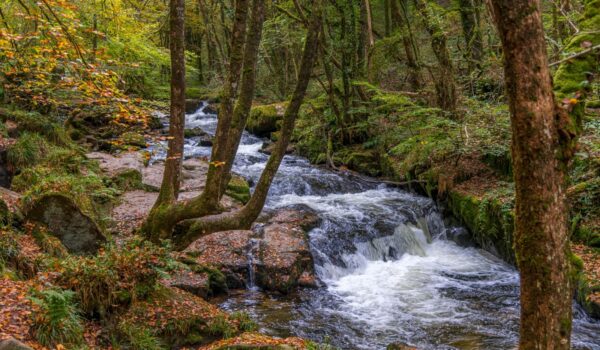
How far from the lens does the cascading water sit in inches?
284

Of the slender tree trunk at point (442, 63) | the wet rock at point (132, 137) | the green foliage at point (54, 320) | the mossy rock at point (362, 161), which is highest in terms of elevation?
the slender tree trunk at point (442, 63)

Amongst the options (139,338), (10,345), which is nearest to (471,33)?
(139,338)

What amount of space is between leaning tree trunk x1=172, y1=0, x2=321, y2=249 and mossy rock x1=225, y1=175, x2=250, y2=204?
129 inches

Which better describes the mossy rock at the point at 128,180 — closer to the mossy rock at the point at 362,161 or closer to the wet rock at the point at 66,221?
the wet rock at the point at 66,221

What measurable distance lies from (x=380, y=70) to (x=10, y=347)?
16.1m

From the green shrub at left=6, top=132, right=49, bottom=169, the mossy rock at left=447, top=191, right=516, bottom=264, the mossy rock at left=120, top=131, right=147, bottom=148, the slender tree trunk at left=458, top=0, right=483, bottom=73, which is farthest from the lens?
the slender tree trunk at left=458, top=0, right=483, bottom=73

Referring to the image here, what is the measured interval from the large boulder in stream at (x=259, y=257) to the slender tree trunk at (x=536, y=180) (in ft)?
19.3

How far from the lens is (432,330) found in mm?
7383

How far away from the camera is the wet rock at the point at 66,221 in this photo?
23.8 ft

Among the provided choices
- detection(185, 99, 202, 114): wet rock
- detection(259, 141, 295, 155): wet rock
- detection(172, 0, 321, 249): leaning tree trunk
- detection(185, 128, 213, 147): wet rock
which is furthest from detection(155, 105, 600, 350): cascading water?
detection(185, 99, 202, 114): wet rock

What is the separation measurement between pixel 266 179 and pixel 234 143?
2.97 ft

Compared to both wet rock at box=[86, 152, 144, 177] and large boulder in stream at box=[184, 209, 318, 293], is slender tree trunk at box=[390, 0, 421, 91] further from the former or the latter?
wet rock at box=[86, 152, 144, 177]

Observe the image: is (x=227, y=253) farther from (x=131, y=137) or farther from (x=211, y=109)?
(x=211, y=109)

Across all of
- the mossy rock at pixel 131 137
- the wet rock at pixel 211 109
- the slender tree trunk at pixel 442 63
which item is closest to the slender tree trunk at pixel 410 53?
the slender tree trunk at pixel 442 63
